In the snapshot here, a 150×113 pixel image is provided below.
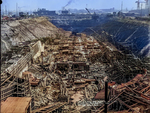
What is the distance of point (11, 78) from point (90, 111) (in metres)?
4.20

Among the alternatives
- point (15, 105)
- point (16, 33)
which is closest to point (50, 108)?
point (15, 105)

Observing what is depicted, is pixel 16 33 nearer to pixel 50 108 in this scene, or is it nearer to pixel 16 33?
pixel 16 33

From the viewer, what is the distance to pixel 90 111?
6375 mm

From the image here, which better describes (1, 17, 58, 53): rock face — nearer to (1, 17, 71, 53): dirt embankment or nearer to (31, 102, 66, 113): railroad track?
(1, 17, 71, 53): dirt embankment

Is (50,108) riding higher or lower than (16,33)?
lower

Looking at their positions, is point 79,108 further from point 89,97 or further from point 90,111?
point 89,97

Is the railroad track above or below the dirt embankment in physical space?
below

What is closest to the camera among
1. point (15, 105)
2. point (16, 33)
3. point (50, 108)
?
point (15, 105)

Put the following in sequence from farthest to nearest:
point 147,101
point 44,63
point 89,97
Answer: point 44,63 → point 89,97 → point 147,101

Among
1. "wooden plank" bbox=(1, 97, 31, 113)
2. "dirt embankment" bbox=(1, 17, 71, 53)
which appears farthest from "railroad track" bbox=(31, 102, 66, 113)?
"dirt embankment" bbox=(1, 17, 71, 53)

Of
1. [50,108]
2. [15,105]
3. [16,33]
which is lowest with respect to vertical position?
[50,108]

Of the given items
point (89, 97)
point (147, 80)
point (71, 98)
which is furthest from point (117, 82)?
point (71, 98)

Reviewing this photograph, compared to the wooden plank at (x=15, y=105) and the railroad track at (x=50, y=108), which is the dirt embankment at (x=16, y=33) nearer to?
the railroad track at (x=50, y=108)

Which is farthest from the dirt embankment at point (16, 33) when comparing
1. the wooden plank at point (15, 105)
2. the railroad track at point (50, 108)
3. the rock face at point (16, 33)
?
the wooden plank at point (15, 105)
